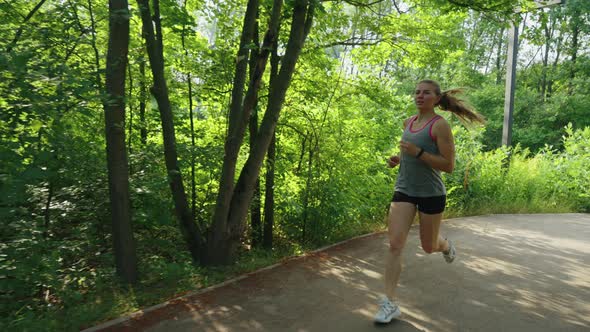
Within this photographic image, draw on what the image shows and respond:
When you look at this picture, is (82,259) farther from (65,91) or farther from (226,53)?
(226,53)

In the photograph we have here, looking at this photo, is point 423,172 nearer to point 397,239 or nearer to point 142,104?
point 397,239

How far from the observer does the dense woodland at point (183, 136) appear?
3.53 metres

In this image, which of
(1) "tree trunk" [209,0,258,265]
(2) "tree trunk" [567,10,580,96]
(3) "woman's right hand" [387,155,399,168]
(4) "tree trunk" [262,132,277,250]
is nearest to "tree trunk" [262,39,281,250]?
(4) "tree trunk" [262,132,277,250]

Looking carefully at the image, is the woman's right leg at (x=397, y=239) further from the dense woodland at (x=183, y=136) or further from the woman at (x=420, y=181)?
A: the dense woodland at (x=183, y=136)

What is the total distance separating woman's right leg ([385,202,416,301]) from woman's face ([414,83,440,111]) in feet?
2.85

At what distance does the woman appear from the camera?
3.50m

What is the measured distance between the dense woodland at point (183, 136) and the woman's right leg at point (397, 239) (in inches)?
67.3

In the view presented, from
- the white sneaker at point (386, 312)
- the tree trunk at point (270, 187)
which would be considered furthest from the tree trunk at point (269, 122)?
the white sneaker at point (386, 312)

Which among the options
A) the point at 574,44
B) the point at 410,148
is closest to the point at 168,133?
the point at 410,148

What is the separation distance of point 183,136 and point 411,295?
4152 millimetres

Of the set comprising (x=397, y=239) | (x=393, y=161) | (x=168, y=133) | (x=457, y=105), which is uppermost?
(x=457, y=105)

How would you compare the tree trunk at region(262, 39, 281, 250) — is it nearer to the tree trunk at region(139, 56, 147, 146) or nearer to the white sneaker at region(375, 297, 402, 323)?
the tree trunk at region(139, 56, 147, 146)

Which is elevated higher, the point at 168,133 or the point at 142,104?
the point at 142,104

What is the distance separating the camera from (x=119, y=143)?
421 centimetres
